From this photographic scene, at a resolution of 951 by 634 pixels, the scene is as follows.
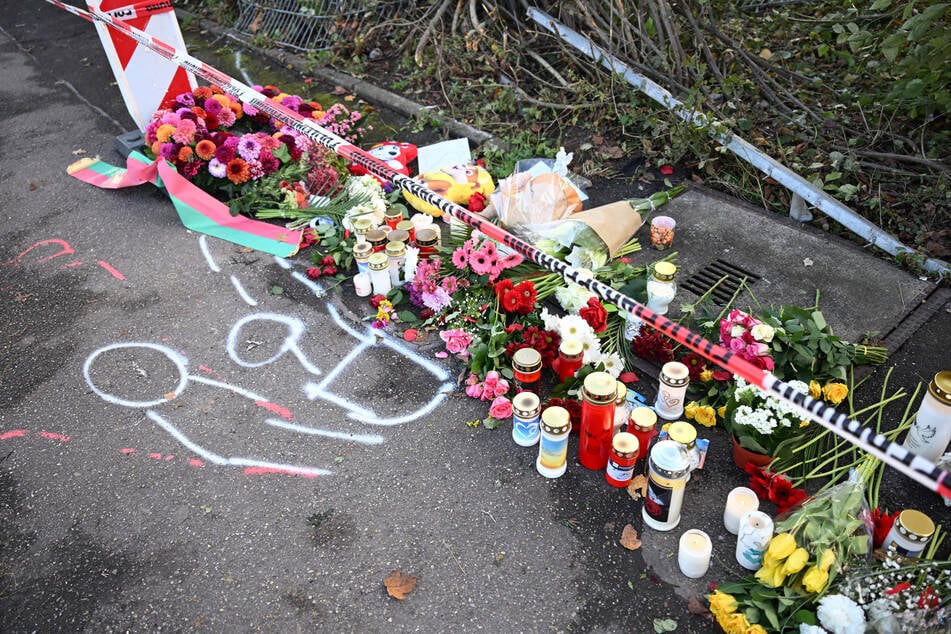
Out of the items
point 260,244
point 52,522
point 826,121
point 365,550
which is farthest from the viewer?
point 826,121

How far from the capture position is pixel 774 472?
2.98 m

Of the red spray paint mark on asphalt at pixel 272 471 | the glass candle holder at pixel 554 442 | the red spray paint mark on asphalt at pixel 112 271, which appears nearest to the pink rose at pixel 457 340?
the glass candle holder at pixel 554 442

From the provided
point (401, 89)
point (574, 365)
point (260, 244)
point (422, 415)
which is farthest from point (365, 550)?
point (401, 89)

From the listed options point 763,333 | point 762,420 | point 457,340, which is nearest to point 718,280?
point 763,333

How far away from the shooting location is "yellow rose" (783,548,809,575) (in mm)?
2396

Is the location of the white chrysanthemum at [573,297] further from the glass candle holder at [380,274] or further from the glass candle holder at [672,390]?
the glass candle holder at [380,274]

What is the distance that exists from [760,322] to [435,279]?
1.86 m

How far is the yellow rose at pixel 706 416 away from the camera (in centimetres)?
323

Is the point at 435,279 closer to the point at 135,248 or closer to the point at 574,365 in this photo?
the point at 574,365

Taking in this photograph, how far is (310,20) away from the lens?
796 centimetres

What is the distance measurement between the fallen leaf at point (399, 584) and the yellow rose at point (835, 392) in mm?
2139

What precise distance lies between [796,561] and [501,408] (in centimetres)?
147

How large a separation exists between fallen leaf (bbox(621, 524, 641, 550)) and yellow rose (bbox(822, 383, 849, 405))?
47.5 inches

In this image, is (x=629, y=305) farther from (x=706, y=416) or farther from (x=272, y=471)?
(x=272, y=471)
